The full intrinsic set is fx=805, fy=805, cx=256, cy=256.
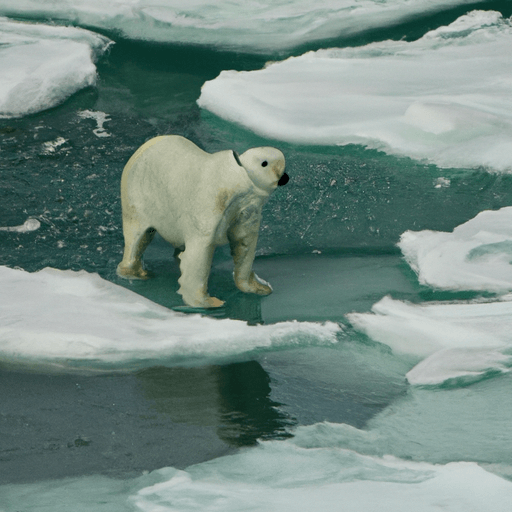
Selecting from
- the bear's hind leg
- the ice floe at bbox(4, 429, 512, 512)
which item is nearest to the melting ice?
the ice floe at bbox(4, 429, 512, 512)

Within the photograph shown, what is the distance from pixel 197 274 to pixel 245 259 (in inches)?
8.4

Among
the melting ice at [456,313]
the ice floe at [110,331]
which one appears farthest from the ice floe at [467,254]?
the ice floe at [110,331]

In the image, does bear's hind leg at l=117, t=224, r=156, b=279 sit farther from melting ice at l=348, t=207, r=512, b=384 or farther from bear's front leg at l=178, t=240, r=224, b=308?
melting ice at l=348, t=207, r=512, b=384

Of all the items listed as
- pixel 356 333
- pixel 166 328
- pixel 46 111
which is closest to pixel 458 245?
pixel 356 333

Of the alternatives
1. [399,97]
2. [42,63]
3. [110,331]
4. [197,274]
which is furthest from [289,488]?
[42,63]

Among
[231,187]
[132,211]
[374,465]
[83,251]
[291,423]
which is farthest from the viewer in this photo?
[83,251]

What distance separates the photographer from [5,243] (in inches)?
138

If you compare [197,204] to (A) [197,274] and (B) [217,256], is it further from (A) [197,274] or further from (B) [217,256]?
(B) [217,256]

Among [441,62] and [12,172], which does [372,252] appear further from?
[441,62]

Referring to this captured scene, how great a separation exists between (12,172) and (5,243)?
2.43ft

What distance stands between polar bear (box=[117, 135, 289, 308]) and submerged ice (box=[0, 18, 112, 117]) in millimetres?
1994

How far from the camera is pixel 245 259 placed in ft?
9.98

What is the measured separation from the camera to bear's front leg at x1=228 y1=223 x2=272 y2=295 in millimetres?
2963

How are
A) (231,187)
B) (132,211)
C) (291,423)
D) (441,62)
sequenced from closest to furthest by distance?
(291,423) → (231,187) → (132,211) → (441,62)
